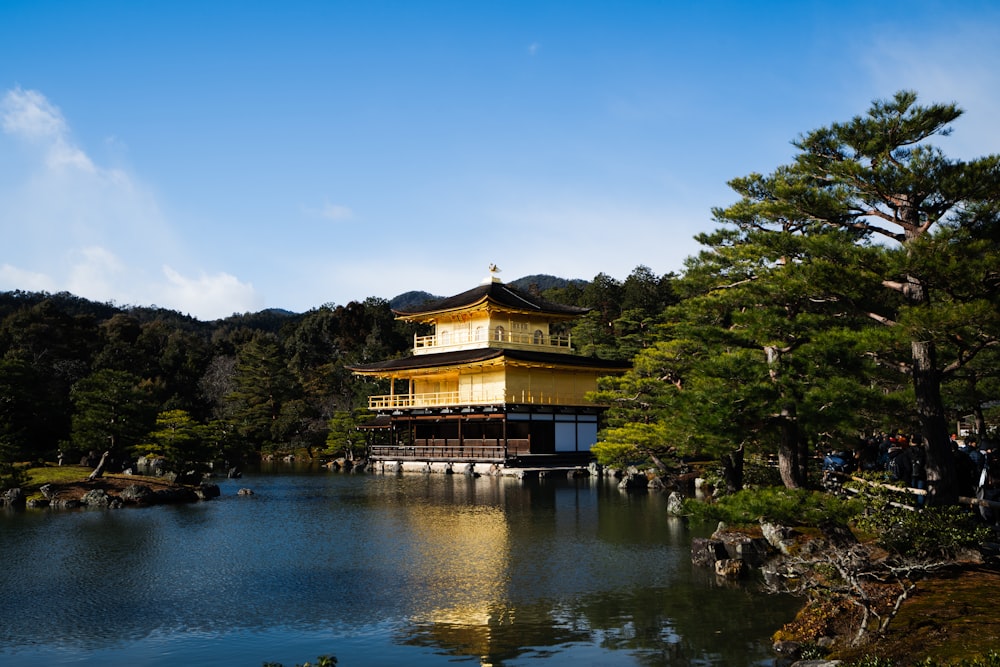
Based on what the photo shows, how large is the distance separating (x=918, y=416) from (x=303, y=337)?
62.2 meters

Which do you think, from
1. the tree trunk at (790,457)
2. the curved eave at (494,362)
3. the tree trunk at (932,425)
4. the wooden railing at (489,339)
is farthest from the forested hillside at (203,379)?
the tree trunk at (932,425)

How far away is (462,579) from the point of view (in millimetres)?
11711

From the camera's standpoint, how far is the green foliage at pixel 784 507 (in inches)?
344

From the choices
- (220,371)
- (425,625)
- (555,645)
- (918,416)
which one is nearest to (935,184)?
(918,416)

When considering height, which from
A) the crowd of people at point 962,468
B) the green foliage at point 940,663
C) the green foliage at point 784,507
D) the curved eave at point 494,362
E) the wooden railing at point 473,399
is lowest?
the green foliage at point 940,663

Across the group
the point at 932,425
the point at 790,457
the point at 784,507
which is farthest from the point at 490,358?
the point at 784,507

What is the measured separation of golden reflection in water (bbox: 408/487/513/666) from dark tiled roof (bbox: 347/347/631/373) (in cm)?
1505

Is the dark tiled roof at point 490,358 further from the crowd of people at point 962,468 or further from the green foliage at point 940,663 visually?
the green foliage at point 940,663

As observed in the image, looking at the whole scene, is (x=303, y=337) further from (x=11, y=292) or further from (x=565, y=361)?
(x=11, y=292)

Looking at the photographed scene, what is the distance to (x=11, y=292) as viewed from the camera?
3752 inches

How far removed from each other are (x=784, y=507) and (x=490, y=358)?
25152 millimetres

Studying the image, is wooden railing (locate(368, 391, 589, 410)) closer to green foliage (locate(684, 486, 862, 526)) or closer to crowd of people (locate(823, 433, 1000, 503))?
crowd of people (locate(823, 433, 1000, 503))

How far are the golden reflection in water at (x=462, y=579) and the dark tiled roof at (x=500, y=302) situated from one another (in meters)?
18.6

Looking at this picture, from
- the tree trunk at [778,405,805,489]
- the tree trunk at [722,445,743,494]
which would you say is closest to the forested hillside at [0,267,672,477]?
the tree trunk at [722,445,743,494]
